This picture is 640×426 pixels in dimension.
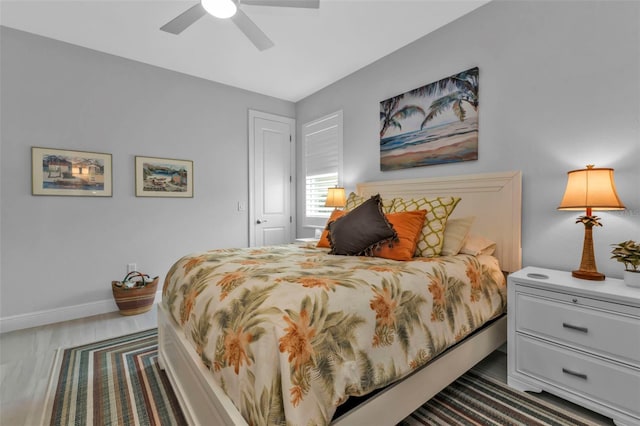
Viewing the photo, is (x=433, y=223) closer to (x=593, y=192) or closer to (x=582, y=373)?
(x=593, y=192)

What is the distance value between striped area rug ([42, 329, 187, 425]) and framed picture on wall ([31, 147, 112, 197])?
147cm

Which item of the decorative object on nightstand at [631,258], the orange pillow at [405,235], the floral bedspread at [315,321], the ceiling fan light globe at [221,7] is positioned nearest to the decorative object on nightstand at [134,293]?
the floral bedspread at [315,321]

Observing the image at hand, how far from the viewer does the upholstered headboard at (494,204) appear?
215cm

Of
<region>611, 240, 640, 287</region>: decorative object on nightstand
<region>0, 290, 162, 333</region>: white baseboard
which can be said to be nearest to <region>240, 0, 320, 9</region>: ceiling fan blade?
<region>611, 240, 640, 287</region>: decorative object on nightstand

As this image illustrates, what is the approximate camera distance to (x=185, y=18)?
78.8 inches

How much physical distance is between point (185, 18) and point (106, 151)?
1.77 m

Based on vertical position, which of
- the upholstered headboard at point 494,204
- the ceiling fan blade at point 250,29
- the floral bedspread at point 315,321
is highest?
the ceiling fan blade at point 250,29

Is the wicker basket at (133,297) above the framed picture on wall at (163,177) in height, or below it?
below

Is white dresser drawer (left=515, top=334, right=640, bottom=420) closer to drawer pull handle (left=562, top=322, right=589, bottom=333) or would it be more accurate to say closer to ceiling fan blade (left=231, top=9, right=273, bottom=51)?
drawer pull handle (left=562, top=322, right=589, bottom=333)

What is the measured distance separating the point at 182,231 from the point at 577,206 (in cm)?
358

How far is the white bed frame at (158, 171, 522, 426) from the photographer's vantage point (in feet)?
3.87

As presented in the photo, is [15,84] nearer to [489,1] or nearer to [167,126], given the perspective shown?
[167,126]

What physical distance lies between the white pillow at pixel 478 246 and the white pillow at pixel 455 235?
79 mm

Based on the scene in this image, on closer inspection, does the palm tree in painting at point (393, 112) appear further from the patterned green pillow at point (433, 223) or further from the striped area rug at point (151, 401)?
the striped area rug at point (151, 401)
